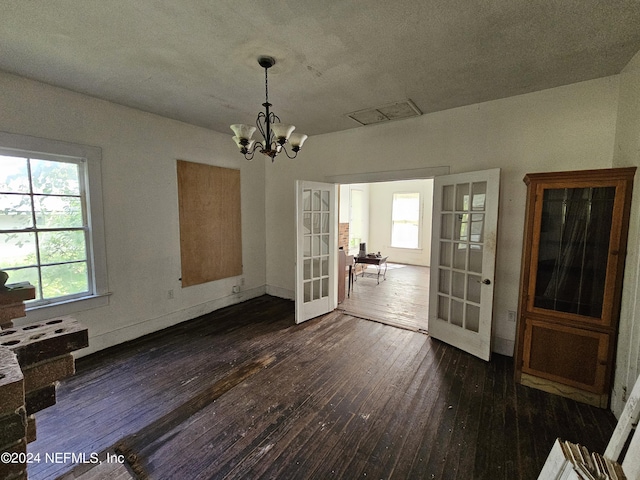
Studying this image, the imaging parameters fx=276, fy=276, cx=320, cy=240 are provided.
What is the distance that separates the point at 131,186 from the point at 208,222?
108 cm

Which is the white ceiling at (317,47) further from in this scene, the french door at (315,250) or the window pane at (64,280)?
the window pane at (64,280)

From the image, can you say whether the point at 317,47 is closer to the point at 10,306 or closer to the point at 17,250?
the point at 10,306

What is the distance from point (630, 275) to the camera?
204cm

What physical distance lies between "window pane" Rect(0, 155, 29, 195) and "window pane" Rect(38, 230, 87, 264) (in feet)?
1.50

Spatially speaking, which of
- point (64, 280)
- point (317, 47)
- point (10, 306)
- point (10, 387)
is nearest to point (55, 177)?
point (64, 280)

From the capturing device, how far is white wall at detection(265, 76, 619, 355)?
255 centimetres

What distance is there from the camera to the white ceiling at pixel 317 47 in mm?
1680

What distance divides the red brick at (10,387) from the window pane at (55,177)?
2973mm

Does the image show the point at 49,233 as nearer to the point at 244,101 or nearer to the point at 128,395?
the point at 128,395

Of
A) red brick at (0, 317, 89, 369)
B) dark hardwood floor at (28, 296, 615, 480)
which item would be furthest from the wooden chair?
red brick at (0, 317, 89, 369)

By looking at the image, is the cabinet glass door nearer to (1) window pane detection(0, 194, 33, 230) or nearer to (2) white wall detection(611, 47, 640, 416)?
(2) white wall detection(611, 47, 640, 416)

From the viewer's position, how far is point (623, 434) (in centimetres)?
129

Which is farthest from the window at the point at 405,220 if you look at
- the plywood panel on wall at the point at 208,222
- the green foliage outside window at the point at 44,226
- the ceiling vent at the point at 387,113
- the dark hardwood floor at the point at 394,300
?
the green foliage outside window at the point at 44,226

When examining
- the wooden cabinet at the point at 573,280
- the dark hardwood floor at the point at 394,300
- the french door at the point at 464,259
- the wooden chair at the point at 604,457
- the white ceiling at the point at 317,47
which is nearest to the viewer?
the wooden chair at the point at 604,457
